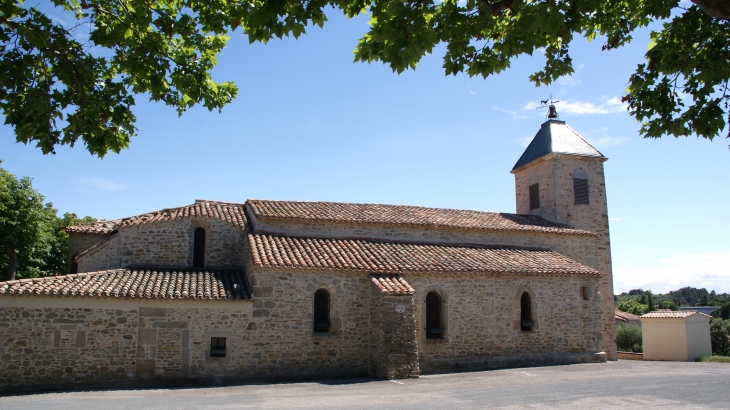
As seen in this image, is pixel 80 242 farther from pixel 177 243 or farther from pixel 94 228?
pixel 177 243

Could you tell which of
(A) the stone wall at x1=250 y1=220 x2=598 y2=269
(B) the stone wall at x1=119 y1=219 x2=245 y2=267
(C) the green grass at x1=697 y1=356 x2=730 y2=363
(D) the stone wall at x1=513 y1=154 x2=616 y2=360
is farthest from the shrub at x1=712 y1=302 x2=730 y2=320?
(B) the stone wall at x1=119 y1=219 x2=245 y2=267

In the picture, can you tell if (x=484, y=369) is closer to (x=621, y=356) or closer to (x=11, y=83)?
(x=621, y=356)

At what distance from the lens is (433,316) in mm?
17250

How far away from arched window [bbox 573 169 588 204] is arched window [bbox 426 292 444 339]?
429 inches

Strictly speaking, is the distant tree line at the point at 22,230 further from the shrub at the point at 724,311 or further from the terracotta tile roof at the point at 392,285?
the shrub at the point at 724,311

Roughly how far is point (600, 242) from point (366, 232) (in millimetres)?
11993

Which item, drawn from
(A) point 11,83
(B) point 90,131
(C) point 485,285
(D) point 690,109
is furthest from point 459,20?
(C) point 485,285

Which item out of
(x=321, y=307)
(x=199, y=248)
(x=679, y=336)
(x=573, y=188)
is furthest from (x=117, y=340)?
(x=679, y=336)

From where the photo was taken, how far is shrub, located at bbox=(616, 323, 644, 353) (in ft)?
88.7

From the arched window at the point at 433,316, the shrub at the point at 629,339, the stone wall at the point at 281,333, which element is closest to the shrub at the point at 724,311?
the shrub at the point at 629,339

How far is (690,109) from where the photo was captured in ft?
20.8

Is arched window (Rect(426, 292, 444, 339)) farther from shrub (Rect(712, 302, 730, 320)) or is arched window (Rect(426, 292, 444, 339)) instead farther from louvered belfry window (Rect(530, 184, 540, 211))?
shrub (Rect(712, 302, 730, 320))

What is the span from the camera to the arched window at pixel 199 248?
59.1 ft

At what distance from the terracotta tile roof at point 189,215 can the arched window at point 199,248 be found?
690 mm
